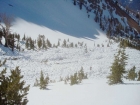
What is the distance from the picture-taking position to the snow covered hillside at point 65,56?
15351mm

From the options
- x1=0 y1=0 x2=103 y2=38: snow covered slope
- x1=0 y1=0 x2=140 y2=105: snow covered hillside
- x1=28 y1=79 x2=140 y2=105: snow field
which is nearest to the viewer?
x1=28 y1=79 x2=140 y2=105: snow field

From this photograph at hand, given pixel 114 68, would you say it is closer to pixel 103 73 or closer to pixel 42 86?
pixel 42 86

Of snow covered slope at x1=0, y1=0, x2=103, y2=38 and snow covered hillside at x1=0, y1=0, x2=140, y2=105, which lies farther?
snow covered slope at x1=0, y1=0, x2=103, y2=38

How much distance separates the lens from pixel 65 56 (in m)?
46.2

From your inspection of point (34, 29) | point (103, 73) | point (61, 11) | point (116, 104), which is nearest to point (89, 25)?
point (61, 11)

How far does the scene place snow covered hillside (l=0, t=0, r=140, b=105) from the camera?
15.4 metres

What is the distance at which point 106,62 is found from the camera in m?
44.4

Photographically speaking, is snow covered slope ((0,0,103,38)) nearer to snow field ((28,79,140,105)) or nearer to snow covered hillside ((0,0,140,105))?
snow covered hillside ((0,0,140,105))

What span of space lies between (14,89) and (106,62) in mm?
39591

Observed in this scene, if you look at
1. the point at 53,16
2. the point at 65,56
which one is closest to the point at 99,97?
the point at 65,56

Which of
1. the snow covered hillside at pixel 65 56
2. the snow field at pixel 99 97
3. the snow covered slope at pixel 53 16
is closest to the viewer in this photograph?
the snow field at pixel 99 97

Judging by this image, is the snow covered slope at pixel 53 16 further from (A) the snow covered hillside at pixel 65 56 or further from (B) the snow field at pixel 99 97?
(B) the snow field at pixel 99 97

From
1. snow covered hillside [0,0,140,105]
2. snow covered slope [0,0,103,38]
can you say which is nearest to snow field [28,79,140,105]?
snow covered hillside [0,0,140,105]

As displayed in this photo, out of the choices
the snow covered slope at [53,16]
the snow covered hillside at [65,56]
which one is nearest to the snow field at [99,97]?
the snow covered hillside at [65,56]
